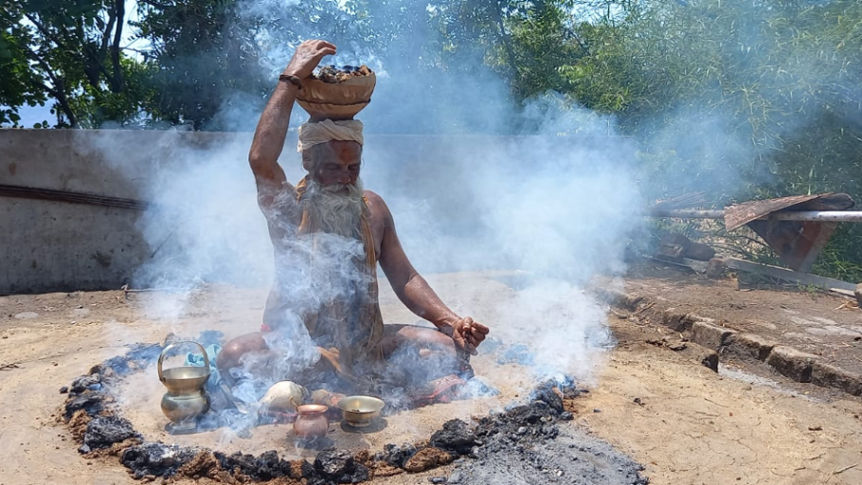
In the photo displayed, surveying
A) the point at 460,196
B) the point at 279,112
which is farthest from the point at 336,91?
the point at 460,196

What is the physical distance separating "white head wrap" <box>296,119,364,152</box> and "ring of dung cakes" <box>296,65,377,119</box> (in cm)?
7

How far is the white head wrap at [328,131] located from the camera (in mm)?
3896

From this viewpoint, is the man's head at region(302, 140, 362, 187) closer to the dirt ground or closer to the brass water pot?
the brass water pot

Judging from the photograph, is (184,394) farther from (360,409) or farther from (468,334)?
(468,334)

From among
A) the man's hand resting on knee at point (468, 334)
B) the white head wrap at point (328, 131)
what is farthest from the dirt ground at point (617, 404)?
the white head wrap at point (328, 131)

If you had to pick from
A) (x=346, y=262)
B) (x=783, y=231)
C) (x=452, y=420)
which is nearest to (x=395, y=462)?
(x=452, y=420)

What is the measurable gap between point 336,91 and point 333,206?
73cm

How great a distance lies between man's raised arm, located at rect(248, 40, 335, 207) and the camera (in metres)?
3.70

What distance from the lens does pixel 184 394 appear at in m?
3.57

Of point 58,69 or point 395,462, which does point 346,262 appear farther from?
point 58,69

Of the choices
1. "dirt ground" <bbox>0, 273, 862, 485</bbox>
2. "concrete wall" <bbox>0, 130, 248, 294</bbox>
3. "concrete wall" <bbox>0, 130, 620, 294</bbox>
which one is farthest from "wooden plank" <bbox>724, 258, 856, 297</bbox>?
"concrete wall" <bbox>0, 130, 248, 294</bbox>

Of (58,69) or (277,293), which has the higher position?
(58,69)

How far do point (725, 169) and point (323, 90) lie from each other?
328 inches

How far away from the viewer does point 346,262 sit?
4.13 meters
